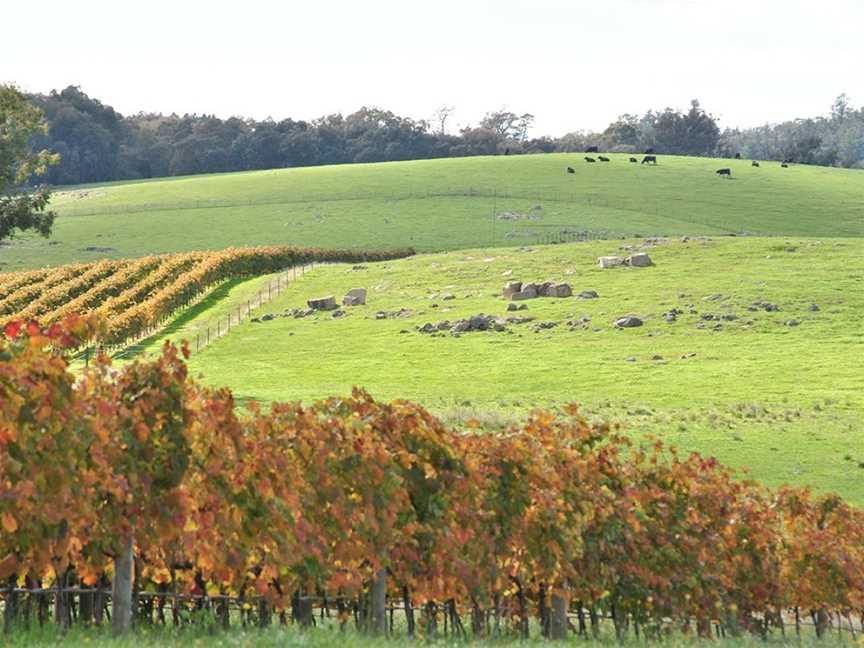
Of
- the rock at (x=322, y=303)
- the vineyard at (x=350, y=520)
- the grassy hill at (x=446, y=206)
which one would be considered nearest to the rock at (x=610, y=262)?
the rock at (x=322, y=303)

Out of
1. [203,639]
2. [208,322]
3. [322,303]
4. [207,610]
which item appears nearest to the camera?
[203,639]

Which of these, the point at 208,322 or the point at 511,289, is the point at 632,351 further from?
the point at 208,322

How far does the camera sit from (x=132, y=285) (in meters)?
104

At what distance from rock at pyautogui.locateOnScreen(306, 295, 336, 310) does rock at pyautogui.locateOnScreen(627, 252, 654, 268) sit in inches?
973

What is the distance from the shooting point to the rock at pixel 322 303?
312ft

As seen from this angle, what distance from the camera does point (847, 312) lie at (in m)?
86.2

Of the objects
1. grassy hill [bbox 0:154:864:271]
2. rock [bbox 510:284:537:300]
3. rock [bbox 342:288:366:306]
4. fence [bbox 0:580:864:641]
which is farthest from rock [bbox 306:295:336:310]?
fence [bbox 0:580:864:641]

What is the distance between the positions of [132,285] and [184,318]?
41.4 feet

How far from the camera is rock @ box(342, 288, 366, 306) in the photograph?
9612 cm

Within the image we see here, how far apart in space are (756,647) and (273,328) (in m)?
69.7

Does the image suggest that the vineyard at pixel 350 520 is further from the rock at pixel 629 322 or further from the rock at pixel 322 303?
the rock at pixel 322 303

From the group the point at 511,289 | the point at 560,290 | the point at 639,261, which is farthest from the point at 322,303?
the point at 639,261

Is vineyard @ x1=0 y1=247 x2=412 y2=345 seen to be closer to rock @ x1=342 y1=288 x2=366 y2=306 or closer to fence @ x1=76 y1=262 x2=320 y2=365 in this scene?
fence @ x1=76 y1=262 x2=320 y2=365

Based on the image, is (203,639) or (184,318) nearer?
(203,639)
